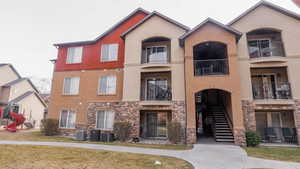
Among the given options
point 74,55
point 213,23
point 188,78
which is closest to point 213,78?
point 188,78

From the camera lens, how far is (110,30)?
15836mm

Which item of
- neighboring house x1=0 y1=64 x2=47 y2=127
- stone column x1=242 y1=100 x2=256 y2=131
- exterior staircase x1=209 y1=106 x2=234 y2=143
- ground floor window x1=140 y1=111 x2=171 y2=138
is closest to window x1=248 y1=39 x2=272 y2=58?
stone column x1=242 y1=100 x2=256 y2=131

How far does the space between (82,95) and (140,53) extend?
24.2 feet

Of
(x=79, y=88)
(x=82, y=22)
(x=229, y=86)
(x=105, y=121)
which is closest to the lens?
(x=229, y=86)

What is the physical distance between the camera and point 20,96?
2425 cm

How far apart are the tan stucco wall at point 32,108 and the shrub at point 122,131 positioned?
19.9m

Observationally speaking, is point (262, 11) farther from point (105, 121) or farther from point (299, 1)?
point (105, 121)

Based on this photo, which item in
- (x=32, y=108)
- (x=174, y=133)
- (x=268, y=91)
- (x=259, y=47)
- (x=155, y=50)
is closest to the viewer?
(x=174, y=133)

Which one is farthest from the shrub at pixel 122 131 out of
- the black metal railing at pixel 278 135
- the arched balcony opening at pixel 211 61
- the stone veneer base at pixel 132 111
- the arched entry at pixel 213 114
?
the black metal railing at pixel 278 135

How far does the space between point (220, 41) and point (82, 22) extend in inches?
737

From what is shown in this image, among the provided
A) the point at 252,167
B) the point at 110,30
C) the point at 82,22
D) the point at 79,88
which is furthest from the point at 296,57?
the point at 82,22

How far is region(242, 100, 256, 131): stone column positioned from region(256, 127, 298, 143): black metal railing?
1934 millimetres

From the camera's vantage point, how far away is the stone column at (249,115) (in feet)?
36.1

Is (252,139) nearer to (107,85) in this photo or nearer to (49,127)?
(107,85)
